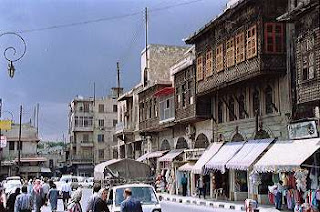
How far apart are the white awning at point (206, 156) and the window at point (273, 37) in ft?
27.7

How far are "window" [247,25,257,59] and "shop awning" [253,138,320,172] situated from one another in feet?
15.2

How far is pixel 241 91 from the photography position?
29.4 m

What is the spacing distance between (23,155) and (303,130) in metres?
65.5

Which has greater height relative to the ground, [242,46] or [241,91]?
[242,46]

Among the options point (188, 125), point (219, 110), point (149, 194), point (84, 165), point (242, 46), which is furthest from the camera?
point (84, 165)

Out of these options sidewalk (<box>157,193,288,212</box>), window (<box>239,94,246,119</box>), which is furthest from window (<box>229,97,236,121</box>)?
sidewalk (<box>157,193,288,212</box>)

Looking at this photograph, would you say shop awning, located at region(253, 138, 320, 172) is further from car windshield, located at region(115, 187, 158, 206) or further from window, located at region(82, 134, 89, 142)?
window, located at region(82, 134, 89, 142)

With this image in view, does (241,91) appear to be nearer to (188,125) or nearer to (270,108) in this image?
(270,108)

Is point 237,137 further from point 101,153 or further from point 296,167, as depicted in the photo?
point 101,153

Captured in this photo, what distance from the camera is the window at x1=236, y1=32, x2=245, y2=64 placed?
87.7 feet

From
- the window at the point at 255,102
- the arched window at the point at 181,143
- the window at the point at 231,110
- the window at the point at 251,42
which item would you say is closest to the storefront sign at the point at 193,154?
the arched window at the point at 181,143

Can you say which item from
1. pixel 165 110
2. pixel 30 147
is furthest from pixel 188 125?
pixel 30 147

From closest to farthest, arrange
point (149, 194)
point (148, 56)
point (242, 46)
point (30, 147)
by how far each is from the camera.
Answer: point (149, 194)
point (242, 46)
point (148, 56)
point (30, 147)

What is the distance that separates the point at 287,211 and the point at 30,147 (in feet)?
215
